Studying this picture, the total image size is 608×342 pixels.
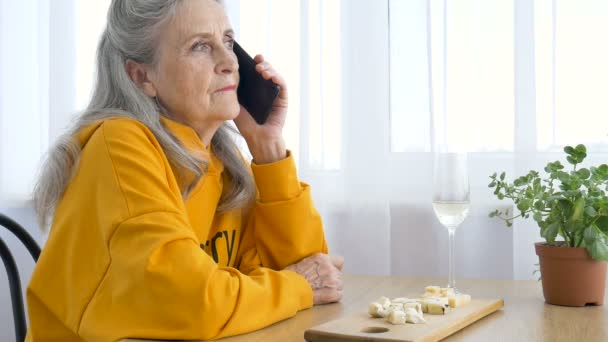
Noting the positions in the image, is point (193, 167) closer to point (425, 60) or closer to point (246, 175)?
point (246, 175)

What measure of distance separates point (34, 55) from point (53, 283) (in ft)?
4.60

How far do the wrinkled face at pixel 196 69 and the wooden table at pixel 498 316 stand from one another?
429mm

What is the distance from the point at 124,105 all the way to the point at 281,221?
376mm

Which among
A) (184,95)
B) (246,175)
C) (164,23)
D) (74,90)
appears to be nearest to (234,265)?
(246,175)

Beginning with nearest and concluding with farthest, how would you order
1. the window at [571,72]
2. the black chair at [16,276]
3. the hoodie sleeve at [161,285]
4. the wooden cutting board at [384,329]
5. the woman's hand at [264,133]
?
the wooden cutting board at [384,329] → the hoodie sleeve at [161,285] → the woman's hand at [264,133] → the black chair at [16,276] → the window at [571,72]

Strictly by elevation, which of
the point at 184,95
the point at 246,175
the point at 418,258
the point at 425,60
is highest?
the point at 425,60

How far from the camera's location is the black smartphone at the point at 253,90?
1.60 metres

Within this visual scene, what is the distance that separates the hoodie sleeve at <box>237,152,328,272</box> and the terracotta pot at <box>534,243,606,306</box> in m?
0.47

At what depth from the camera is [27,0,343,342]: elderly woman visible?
1124 mm

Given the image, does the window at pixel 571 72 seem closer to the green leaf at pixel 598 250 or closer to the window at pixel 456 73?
the window at pixel 456 73

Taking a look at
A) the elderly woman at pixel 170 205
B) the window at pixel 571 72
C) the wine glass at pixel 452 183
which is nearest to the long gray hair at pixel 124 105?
the elderly woman at pixel 170 205

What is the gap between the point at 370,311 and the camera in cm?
113

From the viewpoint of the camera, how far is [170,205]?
3.99 feet

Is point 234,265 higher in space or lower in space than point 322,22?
lower
